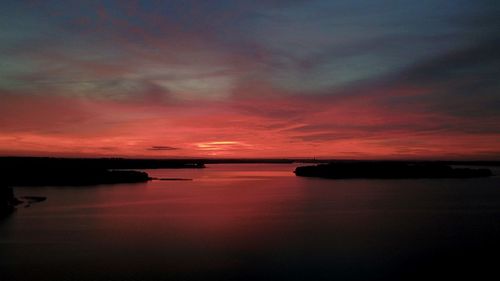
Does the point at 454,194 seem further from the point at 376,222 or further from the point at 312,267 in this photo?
the point at 312,267

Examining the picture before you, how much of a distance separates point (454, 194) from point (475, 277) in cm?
3401

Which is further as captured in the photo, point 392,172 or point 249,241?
point 392,172

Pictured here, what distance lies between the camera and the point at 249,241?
20156 mm

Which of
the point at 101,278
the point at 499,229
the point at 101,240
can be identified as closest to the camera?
the point at 101,278

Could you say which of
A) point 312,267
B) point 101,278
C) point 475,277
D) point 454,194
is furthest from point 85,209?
→ point 454,194

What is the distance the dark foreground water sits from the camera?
14.7 metres

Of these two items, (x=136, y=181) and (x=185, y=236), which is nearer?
(x=185, y=236)

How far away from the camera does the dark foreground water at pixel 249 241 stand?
14695 mm

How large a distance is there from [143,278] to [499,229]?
2014 centimetres

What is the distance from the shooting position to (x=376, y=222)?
85.7ft

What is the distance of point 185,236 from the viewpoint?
21391 mm

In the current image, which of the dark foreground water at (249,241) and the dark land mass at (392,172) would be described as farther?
the dark land mass at (392,172)

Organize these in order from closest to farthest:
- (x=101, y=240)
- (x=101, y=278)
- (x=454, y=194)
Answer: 1. (x=101, y=278)
2. (x=101, y=240)
3. (x=454, y=194)

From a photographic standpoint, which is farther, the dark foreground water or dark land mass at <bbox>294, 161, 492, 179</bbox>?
dark land mass at <bbox>294, 161, 492, 179</bbox>
